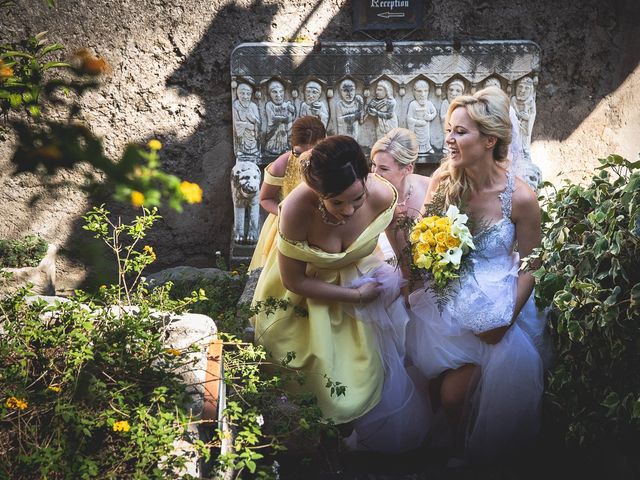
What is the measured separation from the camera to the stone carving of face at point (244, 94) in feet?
20.3

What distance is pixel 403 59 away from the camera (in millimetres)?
6301

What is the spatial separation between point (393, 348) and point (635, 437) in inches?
42.8

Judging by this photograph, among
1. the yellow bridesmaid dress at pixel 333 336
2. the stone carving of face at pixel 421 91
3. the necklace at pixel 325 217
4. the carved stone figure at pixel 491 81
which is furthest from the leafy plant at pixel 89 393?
the carved stone figure at pixel 491 81

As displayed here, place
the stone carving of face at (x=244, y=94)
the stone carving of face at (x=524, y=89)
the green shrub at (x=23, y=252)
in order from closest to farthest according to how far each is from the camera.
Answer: the green shrub at (x=23, y=252) → the stone carving of face at (x=244, y=94) → the stone carving of face at (x=524, y=89)

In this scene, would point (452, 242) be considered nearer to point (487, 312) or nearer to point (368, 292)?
point (487, 312)

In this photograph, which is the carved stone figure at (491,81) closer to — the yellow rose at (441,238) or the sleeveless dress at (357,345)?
the sleeveless dress at (357,345)

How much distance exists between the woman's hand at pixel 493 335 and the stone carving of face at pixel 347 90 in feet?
11.0

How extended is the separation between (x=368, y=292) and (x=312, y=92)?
10.3ft

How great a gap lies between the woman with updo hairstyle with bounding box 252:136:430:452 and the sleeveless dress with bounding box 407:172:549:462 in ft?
0.64

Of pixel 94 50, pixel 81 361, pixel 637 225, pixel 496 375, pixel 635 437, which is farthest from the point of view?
pixel 94 50

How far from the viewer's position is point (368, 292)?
11.4 feet

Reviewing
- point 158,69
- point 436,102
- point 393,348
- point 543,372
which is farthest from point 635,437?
point 158,69

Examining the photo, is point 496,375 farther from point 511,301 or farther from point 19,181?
point 19,181
